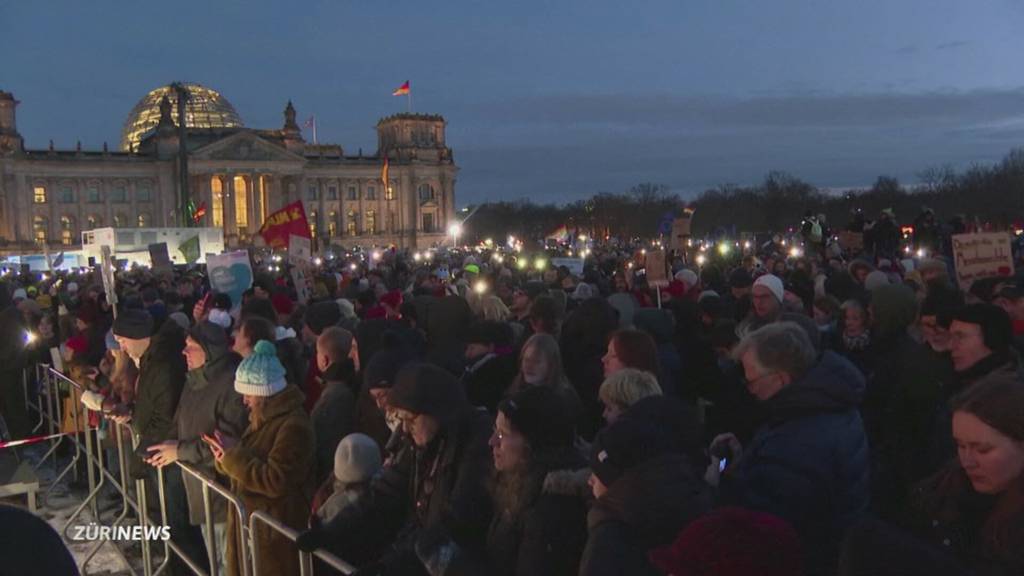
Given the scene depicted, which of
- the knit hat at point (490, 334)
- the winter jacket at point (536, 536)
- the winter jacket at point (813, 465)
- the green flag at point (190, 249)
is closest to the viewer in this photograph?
the winter jacket at point (536, 536)

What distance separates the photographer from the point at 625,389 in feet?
13.7

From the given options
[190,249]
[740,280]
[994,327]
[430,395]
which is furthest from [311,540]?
[190,249]

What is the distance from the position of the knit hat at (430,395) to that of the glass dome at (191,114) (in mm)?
101773

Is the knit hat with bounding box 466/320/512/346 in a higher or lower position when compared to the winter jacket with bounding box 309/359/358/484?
higher

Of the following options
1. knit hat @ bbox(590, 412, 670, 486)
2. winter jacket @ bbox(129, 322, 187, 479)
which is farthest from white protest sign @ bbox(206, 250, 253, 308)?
knit hat @ bbox(590, 412, 670, 486)

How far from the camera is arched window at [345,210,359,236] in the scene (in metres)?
101

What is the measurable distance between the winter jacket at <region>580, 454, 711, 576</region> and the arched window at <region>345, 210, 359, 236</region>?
326 ft

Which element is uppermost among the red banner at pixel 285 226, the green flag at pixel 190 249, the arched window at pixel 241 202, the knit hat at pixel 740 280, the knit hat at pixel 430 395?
the arched window at pixel 241 202

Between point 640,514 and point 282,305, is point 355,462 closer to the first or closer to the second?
point 640,514

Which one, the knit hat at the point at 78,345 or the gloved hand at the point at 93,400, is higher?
the knit hat at the point at 78,345

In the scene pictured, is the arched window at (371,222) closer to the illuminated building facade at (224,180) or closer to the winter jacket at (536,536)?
the illuminated building facade at (224,180)

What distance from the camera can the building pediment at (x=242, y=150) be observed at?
88500 mm

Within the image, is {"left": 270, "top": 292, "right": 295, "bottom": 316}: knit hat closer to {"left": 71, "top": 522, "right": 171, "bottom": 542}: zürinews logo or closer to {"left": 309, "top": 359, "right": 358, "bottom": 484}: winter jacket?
{"left": 71, "top": 522, "right": 171, "bottom": 542}: zürinews logo

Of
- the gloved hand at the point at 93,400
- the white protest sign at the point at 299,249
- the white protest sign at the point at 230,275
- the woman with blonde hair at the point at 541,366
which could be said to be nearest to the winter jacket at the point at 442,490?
the woman with blonde hair at the point at 541,366
